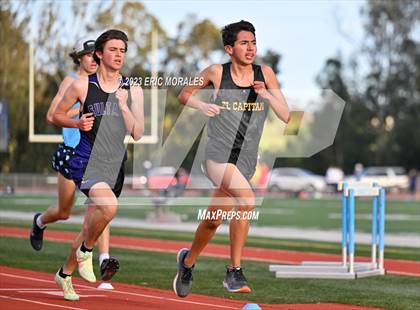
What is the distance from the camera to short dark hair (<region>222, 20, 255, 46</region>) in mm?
8322

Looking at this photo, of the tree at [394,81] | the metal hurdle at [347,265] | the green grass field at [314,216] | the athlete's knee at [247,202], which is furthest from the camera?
the tree at [394,81]

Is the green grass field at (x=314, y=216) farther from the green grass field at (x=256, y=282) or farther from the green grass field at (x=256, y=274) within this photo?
the green grass field at (x=256, y=282)

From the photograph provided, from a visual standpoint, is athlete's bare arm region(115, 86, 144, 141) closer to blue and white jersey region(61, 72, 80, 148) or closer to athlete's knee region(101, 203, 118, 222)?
athlete's knee region(101, 203, 118, 222)

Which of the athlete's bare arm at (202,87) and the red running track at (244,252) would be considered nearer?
the athlete's bare arm at (202,87)

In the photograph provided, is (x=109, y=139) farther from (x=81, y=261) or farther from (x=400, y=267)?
(x=400, y=267)

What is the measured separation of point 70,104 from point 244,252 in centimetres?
848

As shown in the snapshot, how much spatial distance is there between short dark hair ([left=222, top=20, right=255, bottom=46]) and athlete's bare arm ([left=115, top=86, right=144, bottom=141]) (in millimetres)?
947

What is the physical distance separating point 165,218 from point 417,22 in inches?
1619

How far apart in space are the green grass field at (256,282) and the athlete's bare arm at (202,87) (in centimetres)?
268

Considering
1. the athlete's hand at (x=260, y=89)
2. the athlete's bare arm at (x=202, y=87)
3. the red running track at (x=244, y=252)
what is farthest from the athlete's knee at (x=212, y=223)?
the red running track at (x=244, y=252)

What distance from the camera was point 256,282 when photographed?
1213 centimetres

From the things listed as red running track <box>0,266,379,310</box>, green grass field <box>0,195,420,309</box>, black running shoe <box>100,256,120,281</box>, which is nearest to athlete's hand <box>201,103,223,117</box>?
black running shoe <box>100,256,120,281</box>

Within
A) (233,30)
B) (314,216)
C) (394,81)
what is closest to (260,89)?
(233,30)

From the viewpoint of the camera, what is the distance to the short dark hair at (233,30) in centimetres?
832
